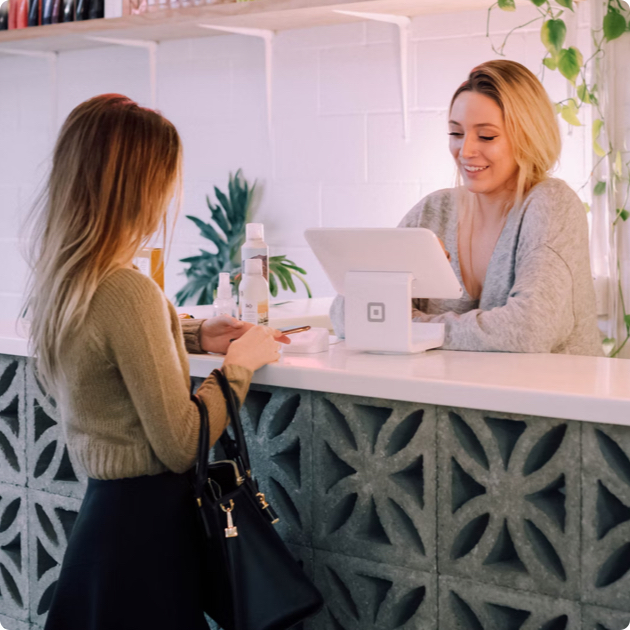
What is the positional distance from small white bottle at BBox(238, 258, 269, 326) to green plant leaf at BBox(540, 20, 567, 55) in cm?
138

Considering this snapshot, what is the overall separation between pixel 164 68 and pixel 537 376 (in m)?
3.06

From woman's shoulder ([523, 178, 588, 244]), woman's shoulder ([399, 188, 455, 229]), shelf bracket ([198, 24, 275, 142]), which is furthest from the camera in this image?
shelf bracket ([198, 24, 275, 142])

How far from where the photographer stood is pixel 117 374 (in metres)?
1.28

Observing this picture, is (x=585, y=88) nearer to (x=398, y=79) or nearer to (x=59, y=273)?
(x=398, y=79)

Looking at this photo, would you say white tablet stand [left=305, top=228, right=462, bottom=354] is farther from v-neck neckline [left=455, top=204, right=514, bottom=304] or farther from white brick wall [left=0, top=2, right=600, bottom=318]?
white brick wall [left=0, top=2, right=600, bottom=318]

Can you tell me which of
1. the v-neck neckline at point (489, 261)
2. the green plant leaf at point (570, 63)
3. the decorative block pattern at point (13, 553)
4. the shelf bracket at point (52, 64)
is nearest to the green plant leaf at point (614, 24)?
the green plant leaf at point (570, 63)

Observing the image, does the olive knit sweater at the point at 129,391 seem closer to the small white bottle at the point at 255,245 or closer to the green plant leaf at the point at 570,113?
the small white bottle at the point at 255,245

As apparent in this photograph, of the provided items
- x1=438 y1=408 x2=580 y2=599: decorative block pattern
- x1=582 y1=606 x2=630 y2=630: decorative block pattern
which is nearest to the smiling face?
x1=438 y1=408 x2=580 y2=599: decorative block pattern

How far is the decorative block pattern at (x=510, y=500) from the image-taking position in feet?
4.18

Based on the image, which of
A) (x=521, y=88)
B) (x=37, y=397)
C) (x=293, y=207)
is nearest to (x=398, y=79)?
(x=293, y=207)

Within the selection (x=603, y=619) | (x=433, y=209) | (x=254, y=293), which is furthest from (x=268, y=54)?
(x=603, y=619)

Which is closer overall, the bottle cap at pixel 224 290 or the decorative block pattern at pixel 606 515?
the decorative block pattern at pixel 606 515

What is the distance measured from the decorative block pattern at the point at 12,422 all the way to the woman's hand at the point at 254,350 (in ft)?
2.12

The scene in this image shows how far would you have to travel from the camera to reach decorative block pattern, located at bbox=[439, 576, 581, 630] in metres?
1.29
